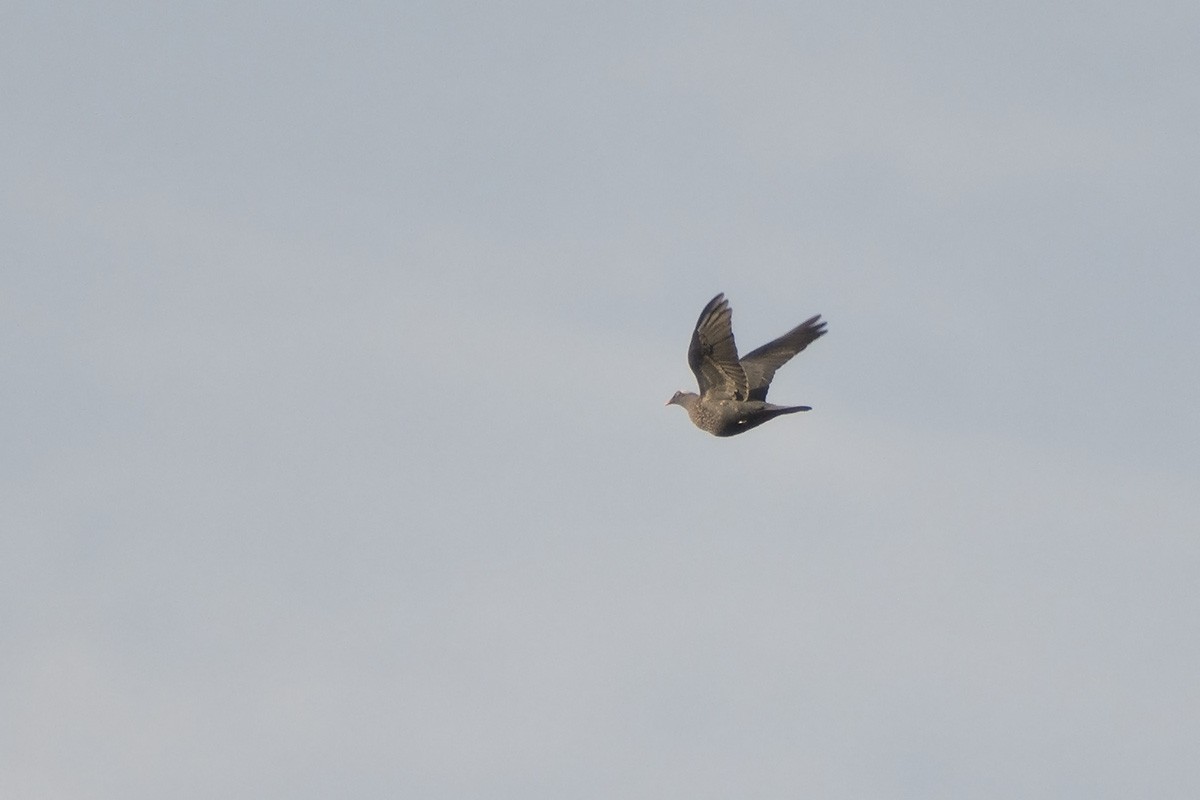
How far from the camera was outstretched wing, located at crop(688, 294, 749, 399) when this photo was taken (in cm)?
2611

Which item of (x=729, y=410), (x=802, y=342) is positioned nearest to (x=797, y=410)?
(x=729, y=410)

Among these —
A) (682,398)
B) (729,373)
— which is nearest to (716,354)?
(729,373)

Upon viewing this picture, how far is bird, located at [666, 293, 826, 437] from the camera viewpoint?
2634 centimetres

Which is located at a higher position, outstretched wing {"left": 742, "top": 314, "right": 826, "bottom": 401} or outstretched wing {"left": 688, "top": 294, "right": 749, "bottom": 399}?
outstretched wing {"left": 742, "top": 314, "right": 826, "bottom": 401}

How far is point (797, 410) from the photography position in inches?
1050

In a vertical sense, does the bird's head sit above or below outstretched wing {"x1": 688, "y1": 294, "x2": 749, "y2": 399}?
above

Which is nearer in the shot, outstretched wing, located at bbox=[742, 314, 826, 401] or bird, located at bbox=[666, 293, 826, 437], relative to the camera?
bird, located at bbox=[666, 293, 826, 437]

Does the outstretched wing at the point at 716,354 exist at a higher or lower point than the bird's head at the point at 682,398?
lower

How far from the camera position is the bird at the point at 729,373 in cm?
2634

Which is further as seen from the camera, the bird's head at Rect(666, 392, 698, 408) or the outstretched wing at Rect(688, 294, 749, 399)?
the bird's head at Rect(666, 392, 698, 408)

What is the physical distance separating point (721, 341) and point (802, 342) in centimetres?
356

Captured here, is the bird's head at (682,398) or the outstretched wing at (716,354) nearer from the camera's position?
the outstretched wing at (716,354)

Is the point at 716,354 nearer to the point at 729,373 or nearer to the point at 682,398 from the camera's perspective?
the point at 729,373

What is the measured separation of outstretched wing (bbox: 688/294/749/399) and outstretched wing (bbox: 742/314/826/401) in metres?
1.68
